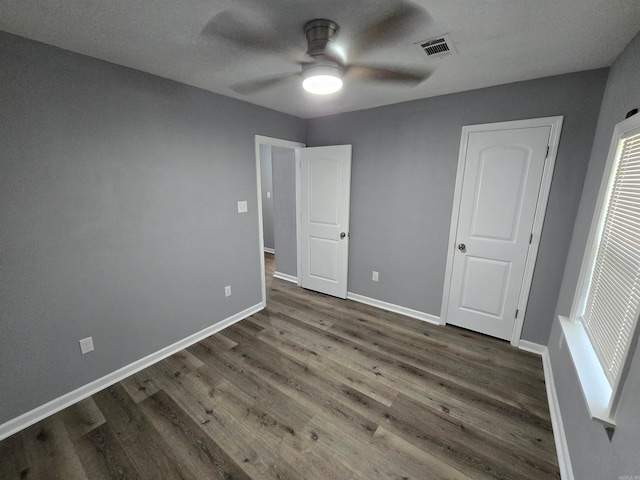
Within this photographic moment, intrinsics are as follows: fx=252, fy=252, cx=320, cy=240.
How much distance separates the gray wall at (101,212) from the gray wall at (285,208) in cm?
115

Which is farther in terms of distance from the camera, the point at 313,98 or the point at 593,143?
the point at 313,98

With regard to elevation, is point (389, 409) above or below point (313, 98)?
below

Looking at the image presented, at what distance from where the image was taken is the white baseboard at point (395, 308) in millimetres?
2850

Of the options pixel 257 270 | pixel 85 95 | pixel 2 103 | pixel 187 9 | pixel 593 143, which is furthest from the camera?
pixel 257 270

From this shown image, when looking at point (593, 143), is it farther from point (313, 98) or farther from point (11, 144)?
point (11, 144)

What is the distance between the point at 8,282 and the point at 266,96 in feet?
7.58

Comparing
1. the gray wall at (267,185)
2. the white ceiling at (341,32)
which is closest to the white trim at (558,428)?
the white ceiling at (341,32)

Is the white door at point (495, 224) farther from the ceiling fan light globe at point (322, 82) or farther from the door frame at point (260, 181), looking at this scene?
the door frame at point (260, 181)

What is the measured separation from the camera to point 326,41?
133cm

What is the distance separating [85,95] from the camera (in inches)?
65.1

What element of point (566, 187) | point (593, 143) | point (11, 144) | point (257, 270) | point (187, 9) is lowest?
point (257, 270)

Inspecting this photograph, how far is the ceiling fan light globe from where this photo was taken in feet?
4.99

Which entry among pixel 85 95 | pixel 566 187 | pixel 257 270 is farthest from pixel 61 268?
Result: pixel 566 187

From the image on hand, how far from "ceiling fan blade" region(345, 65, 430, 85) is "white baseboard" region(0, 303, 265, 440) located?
2625 mm
